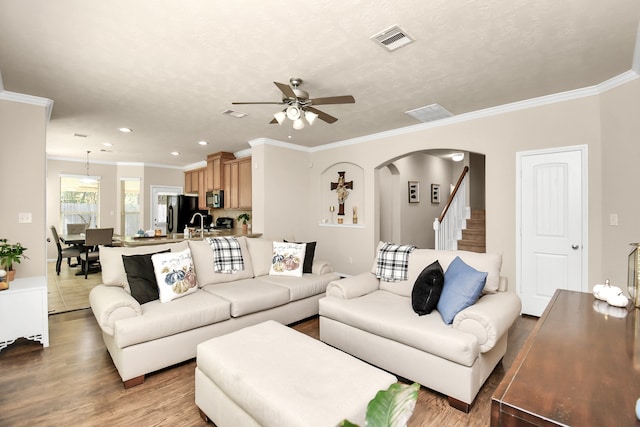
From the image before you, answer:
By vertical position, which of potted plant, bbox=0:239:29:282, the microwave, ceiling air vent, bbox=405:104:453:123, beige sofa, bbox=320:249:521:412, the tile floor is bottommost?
the tile floor

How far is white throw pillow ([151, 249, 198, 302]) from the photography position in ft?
9.44

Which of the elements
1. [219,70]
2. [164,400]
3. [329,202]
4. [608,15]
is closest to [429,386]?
[164,400]

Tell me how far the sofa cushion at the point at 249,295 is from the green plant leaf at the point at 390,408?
7.51 feet

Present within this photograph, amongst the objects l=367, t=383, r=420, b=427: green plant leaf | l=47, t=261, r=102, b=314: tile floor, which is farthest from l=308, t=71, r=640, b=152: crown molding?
l=47, t=261, r=102, b=314: tile floor

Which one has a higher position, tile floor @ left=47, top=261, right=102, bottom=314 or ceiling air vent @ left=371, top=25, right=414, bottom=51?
ceiling air vent @ left=371, top=25, right=414, bottom=51

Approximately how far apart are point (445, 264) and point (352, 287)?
896 millimetres

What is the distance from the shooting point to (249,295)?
3092 mm

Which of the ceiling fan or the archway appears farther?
the archway

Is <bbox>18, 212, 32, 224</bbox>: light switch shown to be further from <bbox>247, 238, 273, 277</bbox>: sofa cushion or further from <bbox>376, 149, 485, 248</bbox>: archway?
<bbox>376, 149, 485, 248</bbox>: archway

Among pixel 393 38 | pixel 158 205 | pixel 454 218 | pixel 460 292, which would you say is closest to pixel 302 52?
pixel 393 38

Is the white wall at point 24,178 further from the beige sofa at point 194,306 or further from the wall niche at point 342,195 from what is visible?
the wall niche at point 342,195

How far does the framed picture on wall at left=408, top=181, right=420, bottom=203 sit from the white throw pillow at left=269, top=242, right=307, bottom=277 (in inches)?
158

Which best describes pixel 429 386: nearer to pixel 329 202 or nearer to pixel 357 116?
pixel 357 116

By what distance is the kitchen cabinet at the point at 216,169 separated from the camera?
6785mm
